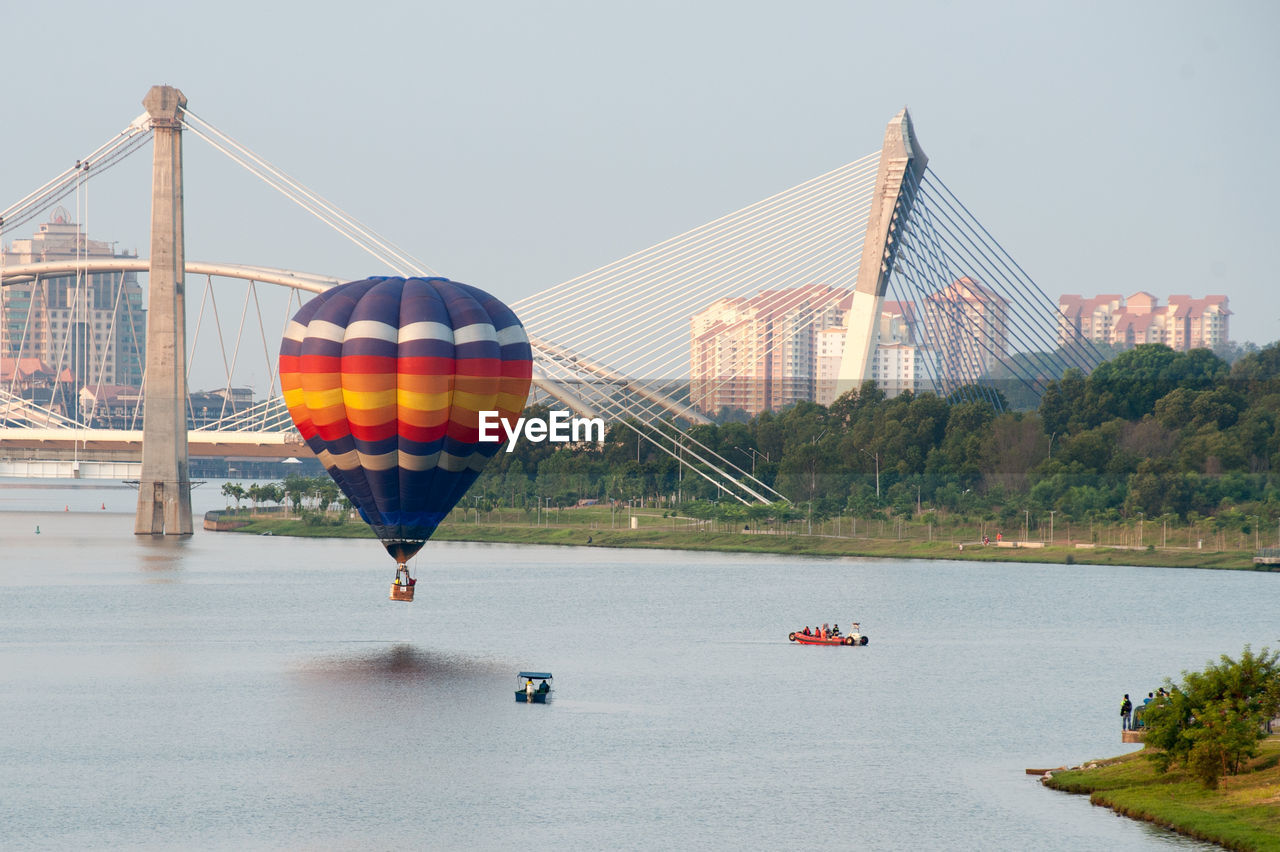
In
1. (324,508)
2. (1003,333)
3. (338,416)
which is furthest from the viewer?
(324,508)

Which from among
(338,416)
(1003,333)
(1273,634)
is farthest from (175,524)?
(1273,634)

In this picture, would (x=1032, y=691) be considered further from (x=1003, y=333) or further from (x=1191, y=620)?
(x=1003, y=333)

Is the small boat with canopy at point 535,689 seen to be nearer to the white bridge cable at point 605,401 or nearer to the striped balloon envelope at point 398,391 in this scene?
the striped balloon envelope at point 398,391

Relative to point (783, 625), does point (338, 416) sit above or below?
above

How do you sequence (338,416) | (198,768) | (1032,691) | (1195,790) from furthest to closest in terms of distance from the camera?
(338,416) → (1032,691) → (198,768) → (1195,790)

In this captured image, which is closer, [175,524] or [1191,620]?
[1191,620]

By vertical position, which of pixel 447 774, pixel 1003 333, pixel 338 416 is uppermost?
pixel 1003 333
